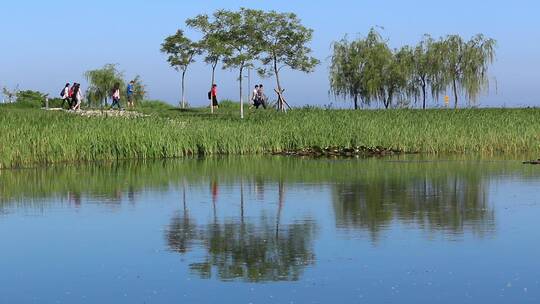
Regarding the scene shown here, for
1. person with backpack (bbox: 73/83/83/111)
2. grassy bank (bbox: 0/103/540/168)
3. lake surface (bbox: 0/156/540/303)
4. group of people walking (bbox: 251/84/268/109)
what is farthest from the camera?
group of people walking (bbox: 251/84/268/109)

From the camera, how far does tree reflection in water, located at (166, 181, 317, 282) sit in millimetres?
11709

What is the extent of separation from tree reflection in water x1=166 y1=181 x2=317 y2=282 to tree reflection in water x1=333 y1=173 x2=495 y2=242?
1043 millimetres

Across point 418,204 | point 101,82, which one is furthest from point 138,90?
point 418,204

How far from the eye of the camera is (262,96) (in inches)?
2073

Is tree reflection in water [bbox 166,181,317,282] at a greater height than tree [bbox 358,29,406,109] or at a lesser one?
lesser

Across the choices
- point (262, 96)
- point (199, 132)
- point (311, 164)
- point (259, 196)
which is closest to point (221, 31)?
point (262, 96)

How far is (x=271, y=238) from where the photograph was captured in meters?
14.2

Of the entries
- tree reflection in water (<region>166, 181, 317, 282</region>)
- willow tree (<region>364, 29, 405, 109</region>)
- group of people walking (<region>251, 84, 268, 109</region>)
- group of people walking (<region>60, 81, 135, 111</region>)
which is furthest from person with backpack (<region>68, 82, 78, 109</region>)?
tree reflection in water (<region>166, 181, 317, 282</region>)

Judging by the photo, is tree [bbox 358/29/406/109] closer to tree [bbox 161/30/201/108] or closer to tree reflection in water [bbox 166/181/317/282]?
tree [bbox 161/30/201/108]

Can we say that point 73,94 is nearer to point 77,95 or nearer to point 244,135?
point 77,95

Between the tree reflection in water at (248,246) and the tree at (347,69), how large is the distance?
46.7 meters

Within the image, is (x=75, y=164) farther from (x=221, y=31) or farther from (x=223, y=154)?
(x=221, y=31)

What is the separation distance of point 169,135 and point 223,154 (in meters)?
1.90

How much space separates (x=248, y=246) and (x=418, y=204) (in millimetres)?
5450
